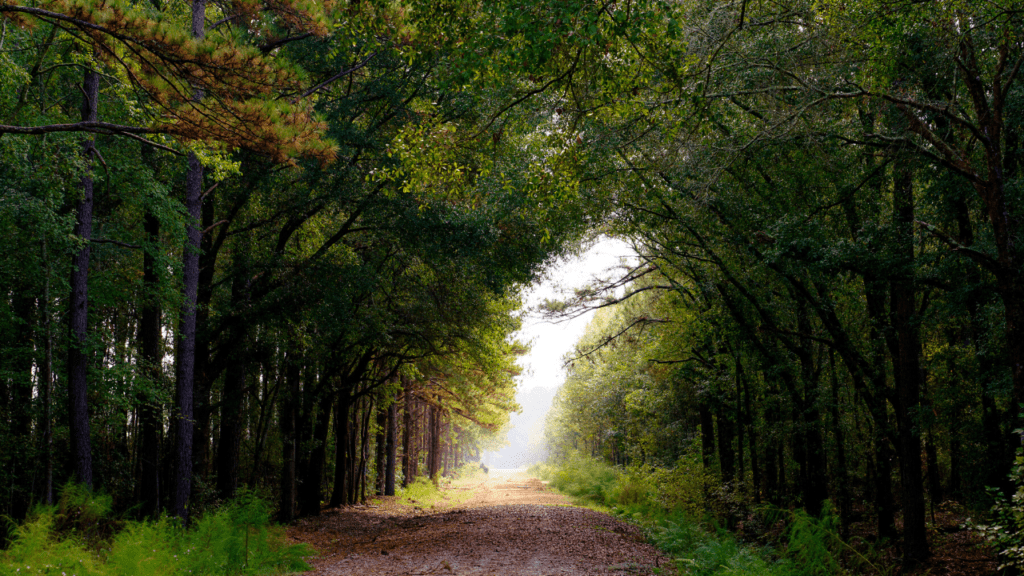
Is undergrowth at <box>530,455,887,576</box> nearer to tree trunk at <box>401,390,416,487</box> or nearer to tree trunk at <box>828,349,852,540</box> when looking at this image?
tree trunk at <box>828,349,852,540</box>

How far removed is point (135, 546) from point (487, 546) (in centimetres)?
542

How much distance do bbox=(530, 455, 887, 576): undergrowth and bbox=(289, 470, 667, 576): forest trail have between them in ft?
2.35

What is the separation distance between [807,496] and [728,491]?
241cm

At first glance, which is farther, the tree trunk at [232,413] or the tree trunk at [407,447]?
the tree trunk at [407,447]

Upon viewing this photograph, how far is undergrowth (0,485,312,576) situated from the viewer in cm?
604

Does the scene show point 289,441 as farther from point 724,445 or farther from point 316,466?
point 724,445

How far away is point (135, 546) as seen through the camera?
20.9ft

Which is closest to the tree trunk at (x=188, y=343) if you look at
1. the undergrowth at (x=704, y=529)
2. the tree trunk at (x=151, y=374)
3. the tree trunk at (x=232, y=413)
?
the tree trunk at (x=151, y=374)

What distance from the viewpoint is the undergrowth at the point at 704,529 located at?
7.94 m

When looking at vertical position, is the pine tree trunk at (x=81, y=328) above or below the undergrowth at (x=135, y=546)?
above

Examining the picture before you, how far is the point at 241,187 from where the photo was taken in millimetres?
11891

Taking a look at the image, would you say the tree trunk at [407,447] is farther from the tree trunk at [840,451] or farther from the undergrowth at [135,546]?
the undergrowth at [135,546]

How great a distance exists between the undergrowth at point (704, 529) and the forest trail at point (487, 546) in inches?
28.2

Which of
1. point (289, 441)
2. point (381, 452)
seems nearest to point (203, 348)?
point (289, 441)
